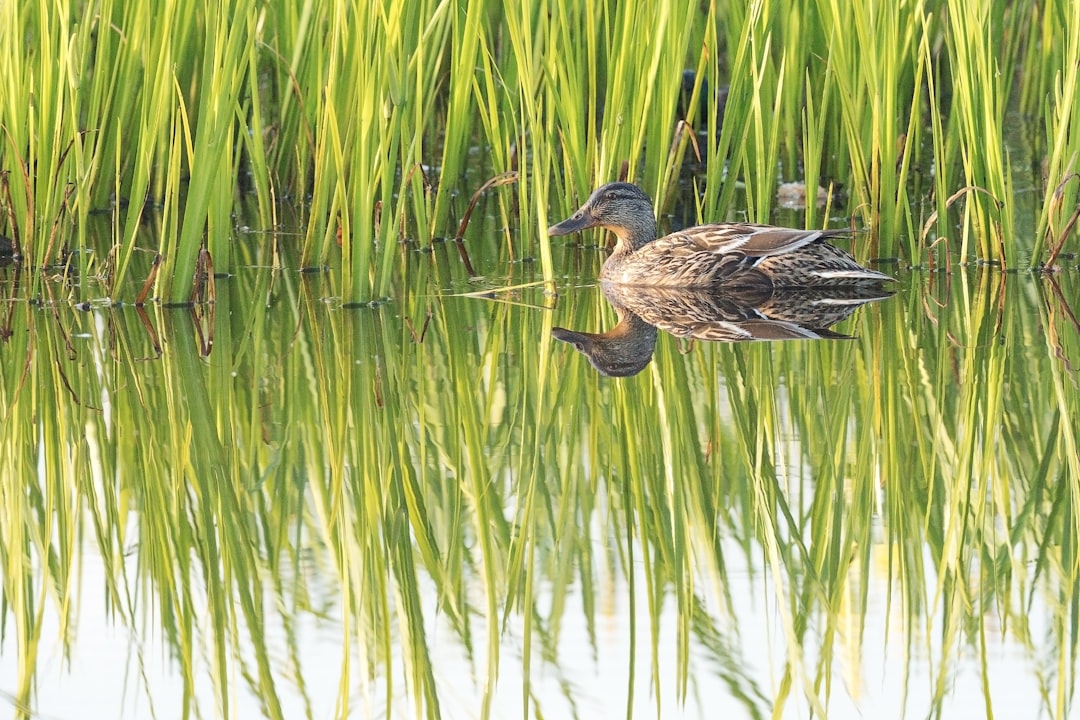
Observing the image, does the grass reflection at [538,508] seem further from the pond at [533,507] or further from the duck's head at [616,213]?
the duck's head at [616,213]

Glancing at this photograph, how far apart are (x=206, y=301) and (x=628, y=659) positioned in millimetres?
3399

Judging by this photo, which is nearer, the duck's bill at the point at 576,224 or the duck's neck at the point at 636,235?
the duck's bill at the point at 576,224

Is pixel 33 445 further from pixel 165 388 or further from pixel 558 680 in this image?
pixel 558 680

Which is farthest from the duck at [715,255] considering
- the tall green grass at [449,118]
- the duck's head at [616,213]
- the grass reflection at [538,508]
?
the grass reflection at [538,508]

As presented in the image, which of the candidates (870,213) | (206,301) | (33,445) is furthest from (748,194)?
(33,445)

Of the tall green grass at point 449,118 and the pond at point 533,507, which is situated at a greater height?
the tall green grass at point 449,118

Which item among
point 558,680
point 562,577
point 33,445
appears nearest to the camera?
point 558,680

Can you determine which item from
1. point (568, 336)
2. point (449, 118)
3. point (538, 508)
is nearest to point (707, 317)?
point (568, 336)

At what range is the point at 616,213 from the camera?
6238mm

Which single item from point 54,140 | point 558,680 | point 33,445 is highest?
point 54,140

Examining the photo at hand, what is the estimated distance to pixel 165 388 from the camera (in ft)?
13.8

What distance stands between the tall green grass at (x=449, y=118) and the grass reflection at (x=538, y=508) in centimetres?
69

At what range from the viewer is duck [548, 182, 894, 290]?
227 inches

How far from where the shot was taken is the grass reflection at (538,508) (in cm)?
248
